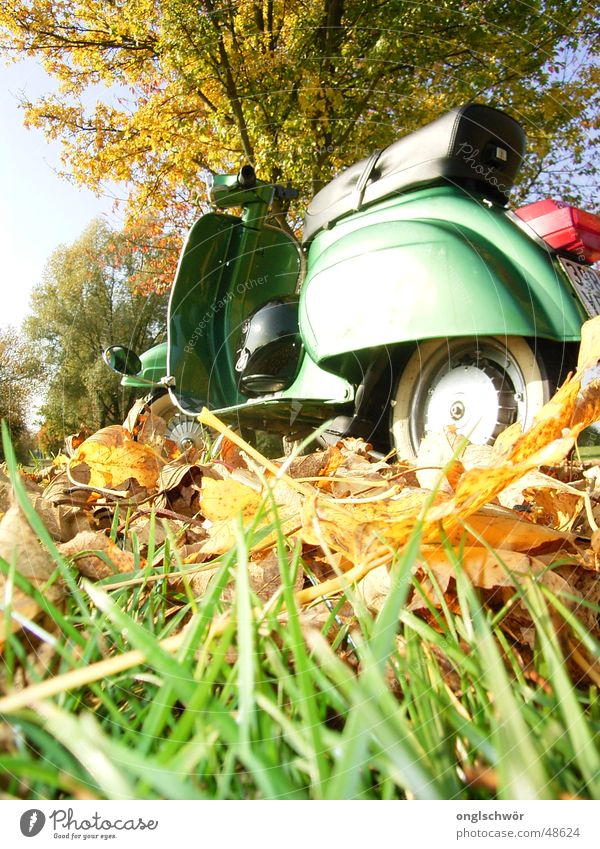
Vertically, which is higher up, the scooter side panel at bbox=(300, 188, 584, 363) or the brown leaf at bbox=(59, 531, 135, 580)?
the scooter side panel at bbox=(300, 188, 584, 363)

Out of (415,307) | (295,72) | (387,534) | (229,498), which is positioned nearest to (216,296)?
(415,307)

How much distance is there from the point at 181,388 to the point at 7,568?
5.27 feet

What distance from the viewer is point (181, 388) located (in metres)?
1.86

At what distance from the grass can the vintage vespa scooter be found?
0.69 m

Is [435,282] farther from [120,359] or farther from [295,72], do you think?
[120,359]

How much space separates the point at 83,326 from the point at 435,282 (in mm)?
727

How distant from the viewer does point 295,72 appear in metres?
0.96

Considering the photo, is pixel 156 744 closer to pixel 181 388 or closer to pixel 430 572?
pixel 430 572

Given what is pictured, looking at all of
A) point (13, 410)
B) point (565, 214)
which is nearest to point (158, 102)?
point (13, 410)

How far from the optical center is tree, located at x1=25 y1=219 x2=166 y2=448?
77cm

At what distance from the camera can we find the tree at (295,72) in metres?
0.77

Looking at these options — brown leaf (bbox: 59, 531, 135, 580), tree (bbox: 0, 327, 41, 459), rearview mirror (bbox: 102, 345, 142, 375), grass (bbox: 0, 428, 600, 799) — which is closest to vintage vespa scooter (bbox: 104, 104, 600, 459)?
rearview mirror (bbox: 102, 345, 142, 375)
